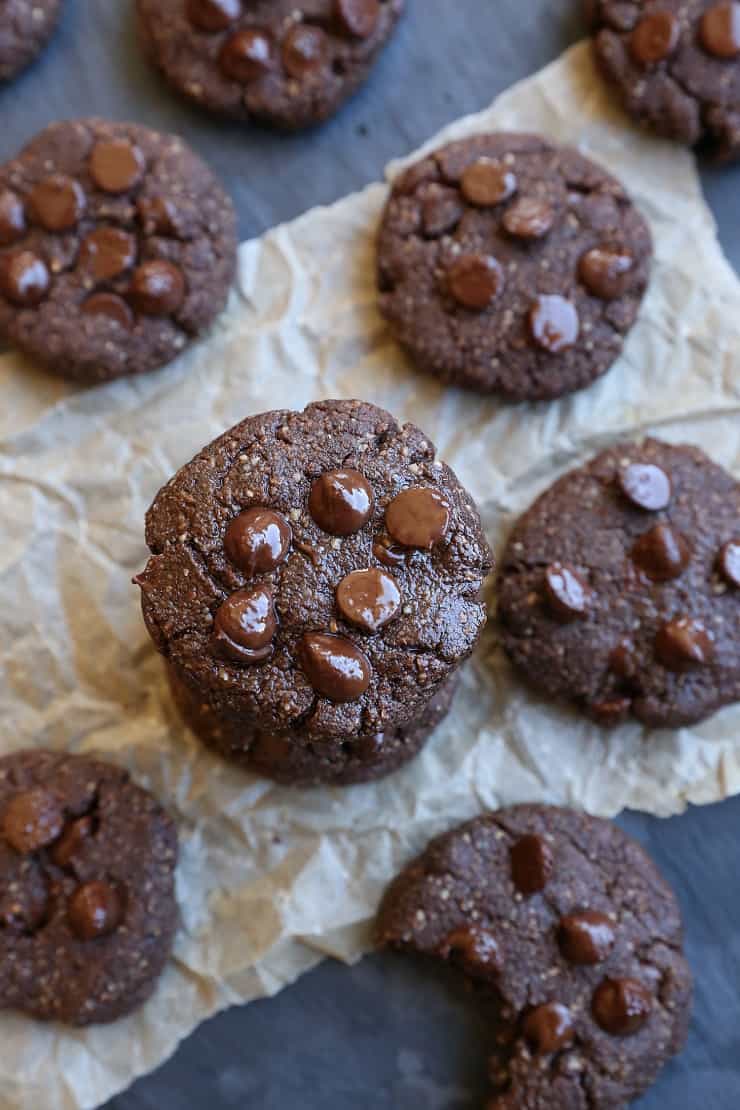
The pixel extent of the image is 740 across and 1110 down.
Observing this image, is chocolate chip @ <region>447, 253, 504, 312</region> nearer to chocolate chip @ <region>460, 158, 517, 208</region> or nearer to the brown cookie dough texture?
chocolate chip @ <region>460, 158, 517, 208</region>

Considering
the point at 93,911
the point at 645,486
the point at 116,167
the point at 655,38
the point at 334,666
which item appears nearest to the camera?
the point at 334,666

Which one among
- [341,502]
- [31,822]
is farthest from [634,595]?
[31,822]

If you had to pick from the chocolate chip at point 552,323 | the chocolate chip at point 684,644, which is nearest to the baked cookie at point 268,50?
the chocolate chip at point 552,323

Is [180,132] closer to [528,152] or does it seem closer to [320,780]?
[528,152]

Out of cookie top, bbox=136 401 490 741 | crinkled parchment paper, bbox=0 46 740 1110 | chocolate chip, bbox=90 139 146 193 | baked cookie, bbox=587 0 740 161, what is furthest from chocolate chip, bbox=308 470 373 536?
baked cookie, bbox=587 0 740 161

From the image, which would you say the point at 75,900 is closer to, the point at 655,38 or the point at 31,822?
the point at 31,822

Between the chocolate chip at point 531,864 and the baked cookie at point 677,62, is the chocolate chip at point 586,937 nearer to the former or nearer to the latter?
the chocolate chip at point 531,864
